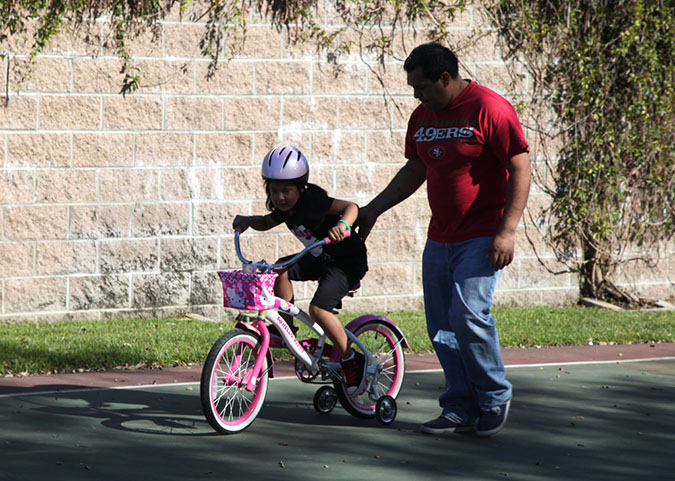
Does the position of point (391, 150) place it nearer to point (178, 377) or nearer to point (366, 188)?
point (366, 188)

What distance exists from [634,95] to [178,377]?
671 centimetres

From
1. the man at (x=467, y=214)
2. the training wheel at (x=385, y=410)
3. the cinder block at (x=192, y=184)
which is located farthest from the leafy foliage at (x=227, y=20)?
the training wheel at (x=385, y=410)

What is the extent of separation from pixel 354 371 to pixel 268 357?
0.57 meters

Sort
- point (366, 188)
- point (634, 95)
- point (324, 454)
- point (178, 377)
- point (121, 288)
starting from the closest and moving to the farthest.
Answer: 1. point (324, 454)
2. point (178, 377)
3. point (121, 288)
4. point (366, 188)
5. point (634, 95)

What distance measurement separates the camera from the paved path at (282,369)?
6293 millimetres

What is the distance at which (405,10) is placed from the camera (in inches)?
385

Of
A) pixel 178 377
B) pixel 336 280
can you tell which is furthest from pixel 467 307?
pixel 178 377

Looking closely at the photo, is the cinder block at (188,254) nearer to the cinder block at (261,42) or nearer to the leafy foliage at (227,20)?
the leafy foliage at (227,20)

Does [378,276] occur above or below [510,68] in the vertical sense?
below

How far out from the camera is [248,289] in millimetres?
4996

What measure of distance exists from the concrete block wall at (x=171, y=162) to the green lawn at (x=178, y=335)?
1.40ft

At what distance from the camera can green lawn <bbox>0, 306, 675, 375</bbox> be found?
273 inches

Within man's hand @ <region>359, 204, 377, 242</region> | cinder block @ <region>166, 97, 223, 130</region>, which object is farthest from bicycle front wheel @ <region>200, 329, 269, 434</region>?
cinder block @ <region>166, 97, 223, 130</region>

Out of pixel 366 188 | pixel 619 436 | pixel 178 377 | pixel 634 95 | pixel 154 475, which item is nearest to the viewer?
pixel 154 475
